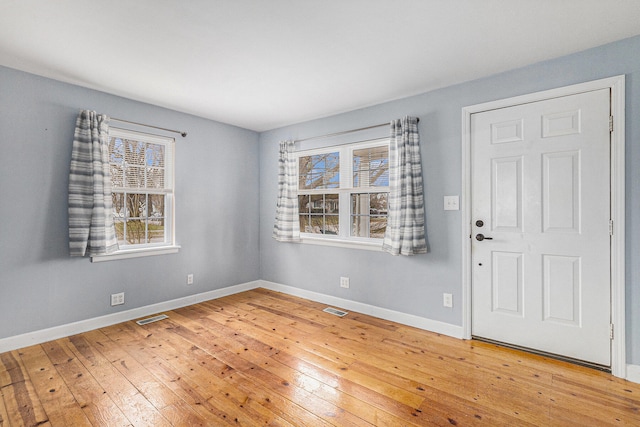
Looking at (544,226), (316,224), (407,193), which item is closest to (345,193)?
(316,224)

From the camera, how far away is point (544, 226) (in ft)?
8.23

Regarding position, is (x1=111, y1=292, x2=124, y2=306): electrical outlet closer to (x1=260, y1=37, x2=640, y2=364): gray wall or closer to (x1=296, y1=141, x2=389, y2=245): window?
(x1=260, y1=37, x2=640, y2=364): gray wall

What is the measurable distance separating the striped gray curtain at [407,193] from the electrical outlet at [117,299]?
2.93 m

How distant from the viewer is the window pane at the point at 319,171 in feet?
12.7

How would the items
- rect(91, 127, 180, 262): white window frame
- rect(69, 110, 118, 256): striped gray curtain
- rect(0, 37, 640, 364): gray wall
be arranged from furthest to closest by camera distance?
rect(91, 127, 180, 262): white window frame < rect(69, 110, 118, 256): striped gray curtain < rect(0, 37, 640, 364): gray wall

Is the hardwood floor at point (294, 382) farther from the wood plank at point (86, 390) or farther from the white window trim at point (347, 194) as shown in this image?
the white window trim at point (347, 194)

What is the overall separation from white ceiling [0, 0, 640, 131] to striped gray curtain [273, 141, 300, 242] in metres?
1.13

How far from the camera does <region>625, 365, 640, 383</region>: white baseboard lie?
213 centimetres

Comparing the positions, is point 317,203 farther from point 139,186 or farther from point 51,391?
point 51,391

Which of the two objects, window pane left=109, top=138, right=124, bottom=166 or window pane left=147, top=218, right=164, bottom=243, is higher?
window pane left=109, top=138, right=124, bottom=166

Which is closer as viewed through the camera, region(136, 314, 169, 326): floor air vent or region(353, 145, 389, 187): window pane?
region(136, 314, 169, 326): floor air vent

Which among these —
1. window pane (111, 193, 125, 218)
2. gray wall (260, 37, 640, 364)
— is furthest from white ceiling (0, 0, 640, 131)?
window pane (111, 193, 125, 218)

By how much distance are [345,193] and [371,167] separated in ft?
1.52

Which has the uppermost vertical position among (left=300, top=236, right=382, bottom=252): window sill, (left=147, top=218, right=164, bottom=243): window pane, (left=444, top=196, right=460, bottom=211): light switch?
(left=444, top=196, right=460, bottom=211): light switch
